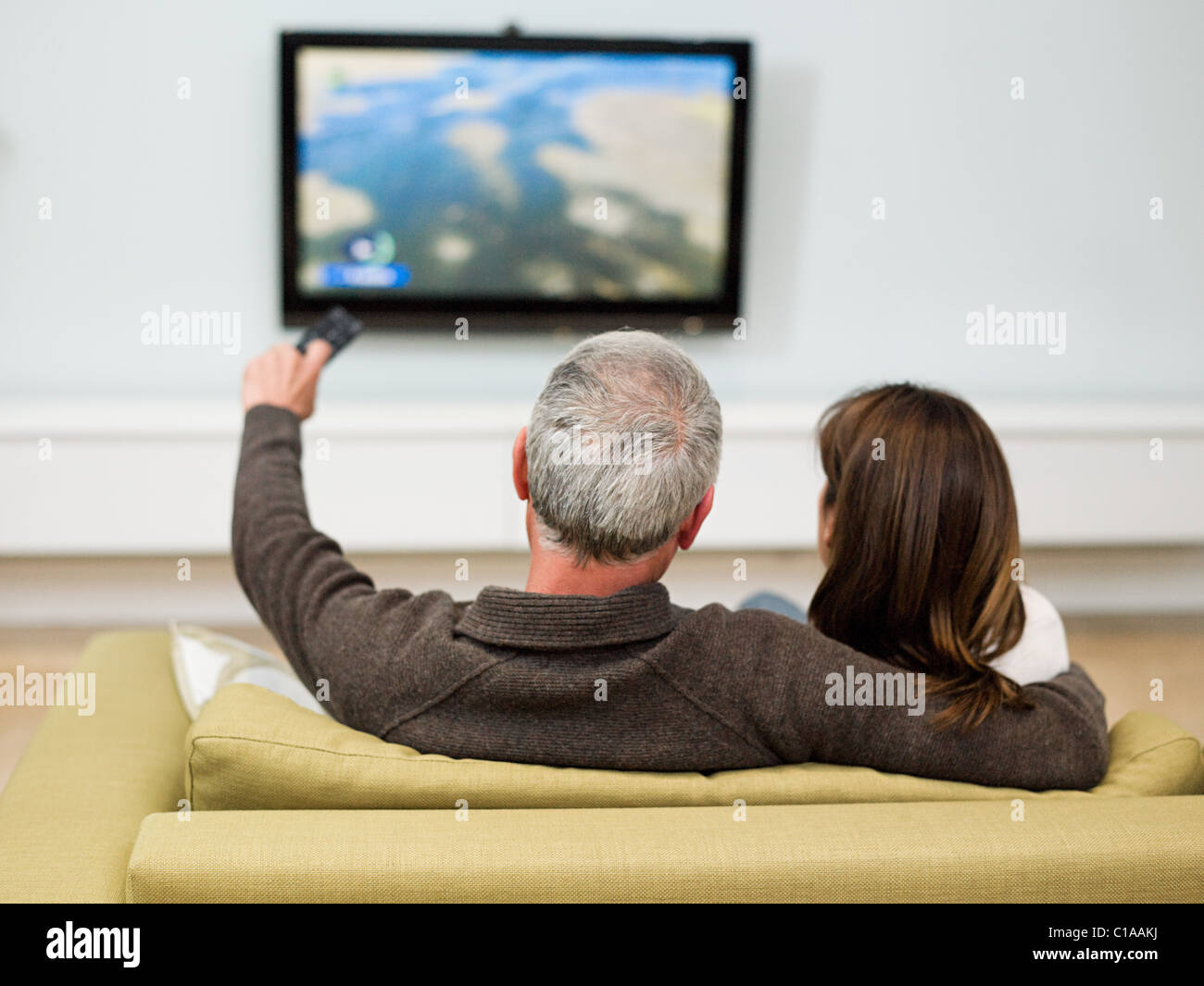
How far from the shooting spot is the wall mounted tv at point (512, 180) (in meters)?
3.58

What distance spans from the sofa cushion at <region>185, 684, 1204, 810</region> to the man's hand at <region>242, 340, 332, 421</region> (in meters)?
0.47

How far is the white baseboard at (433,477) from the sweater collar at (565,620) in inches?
94.6

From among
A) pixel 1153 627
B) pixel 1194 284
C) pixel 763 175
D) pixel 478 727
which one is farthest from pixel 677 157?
pixel 478 727

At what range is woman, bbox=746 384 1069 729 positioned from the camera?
138 centimetres

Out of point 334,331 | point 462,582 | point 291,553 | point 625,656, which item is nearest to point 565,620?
point 625,656

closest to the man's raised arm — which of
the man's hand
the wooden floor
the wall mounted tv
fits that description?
the man's hand

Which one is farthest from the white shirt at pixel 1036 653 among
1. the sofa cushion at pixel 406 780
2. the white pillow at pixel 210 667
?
the white pillow at pixel 210 667

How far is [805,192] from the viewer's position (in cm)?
385

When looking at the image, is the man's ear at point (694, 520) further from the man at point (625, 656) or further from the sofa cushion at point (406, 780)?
the sofa cushion at point (406, 780)

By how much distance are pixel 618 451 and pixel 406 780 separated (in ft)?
1.22

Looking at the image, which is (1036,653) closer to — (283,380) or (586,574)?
(586,574)

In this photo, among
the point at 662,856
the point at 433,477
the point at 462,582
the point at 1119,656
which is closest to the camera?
the point at 662,856
